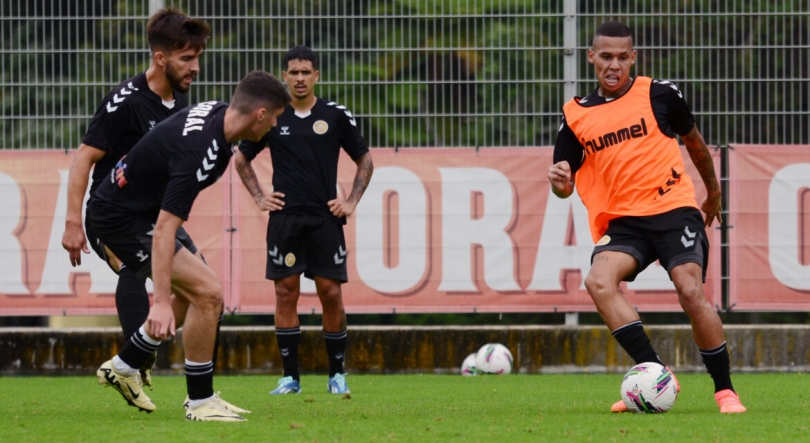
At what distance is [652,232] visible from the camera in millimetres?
6590

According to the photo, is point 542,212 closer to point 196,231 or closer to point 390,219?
point 390,219

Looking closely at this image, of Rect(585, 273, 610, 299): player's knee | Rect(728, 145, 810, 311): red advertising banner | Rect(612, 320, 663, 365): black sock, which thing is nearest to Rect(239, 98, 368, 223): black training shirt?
Rect(585, 273, 610, 299): player's knee

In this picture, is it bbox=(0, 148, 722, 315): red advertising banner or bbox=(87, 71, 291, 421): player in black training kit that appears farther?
bbox=(0, 148, 722, 315): red advertising banner

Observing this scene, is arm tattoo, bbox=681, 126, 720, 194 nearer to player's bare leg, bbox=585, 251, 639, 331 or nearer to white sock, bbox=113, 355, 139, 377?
player's bare leg, bbox=585, 251, 639, 331

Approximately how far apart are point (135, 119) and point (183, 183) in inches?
55.7

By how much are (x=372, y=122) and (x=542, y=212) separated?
59.2 inches

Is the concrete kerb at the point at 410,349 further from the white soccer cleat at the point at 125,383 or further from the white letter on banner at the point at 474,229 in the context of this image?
the white soccer cleat at the point at 125,383

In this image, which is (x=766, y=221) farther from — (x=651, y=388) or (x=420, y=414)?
(x=420, y=414)

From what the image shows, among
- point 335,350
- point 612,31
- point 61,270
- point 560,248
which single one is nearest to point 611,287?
point 612,31

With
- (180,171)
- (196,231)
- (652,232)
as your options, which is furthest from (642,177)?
(196,231)

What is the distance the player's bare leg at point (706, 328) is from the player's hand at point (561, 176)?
2.18ft

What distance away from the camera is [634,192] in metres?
6.65

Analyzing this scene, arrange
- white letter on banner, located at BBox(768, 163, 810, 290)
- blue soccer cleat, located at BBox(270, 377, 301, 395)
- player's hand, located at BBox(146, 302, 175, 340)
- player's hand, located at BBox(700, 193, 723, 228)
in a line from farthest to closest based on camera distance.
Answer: white letter on banner, located at BBox(768, 163, 810, 290), blue soccer cleat, located at BBox(270, 377, 301, 395), player's hand, located at BBox(700, 193, 723, 228), player's hand, located at BBox(146, 302, 175, 340)

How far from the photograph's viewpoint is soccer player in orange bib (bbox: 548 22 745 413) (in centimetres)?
646
